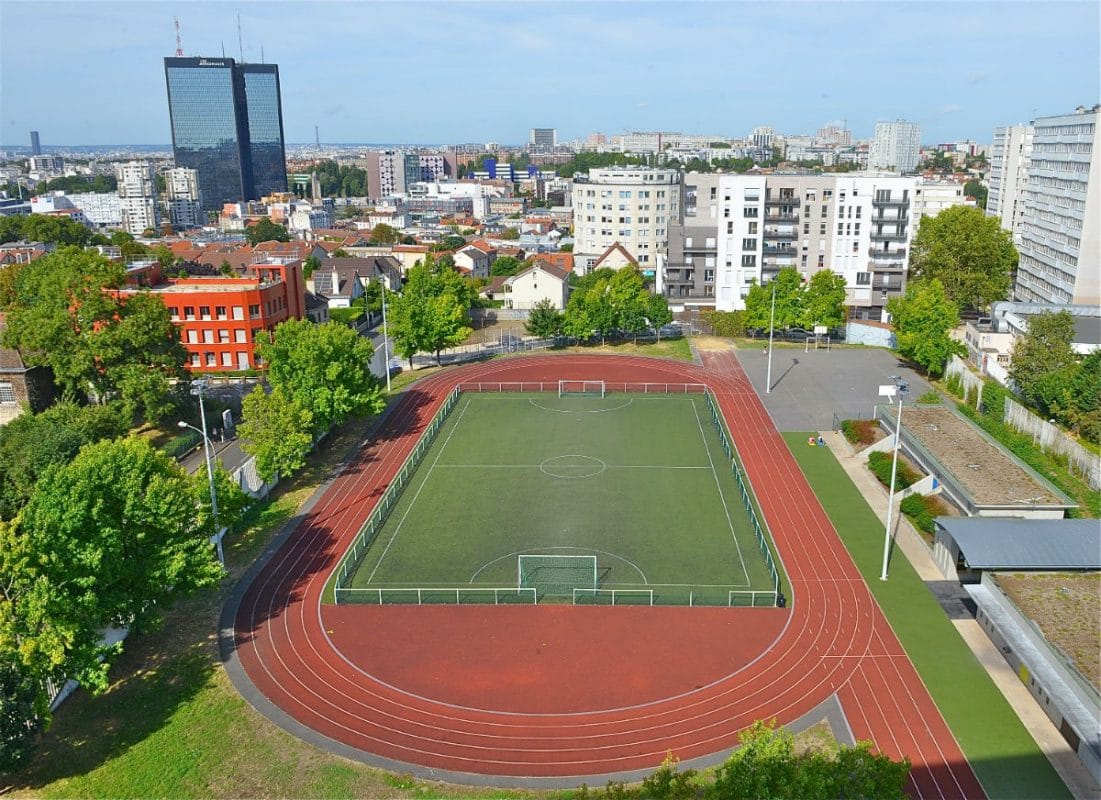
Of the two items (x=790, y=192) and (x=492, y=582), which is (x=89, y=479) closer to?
(x=492, y=582)

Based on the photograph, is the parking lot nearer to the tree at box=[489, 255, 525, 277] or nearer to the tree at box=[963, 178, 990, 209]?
the tree at box=[489, 255, 525, 277]

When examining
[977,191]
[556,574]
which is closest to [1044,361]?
[556,574]

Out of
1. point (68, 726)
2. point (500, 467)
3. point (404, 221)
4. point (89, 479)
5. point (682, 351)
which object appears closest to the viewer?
point (68, 726)

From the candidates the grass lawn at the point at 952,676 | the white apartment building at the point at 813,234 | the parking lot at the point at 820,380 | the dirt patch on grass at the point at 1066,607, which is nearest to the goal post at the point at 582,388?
the parking lot at the point at 820,380

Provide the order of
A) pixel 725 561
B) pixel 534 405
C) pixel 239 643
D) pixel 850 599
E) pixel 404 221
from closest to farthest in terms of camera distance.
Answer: pixel 239 643, pixel 850 599, pixel 725 561, pixel 534 405, pixel 404 221

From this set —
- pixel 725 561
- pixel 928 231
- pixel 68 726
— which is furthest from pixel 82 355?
pixel 928 231

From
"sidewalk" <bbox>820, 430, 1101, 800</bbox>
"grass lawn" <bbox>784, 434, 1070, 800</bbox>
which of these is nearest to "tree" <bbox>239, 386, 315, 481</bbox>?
"grass lawn" <bbox>784, 434, 1070, 800</bbox>

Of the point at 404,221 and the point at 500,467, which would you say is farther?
the point at 404,221

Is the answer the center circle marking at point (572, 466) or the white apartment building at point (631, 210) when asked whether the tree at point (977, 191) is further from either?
the center circle marking at point (572, 466)
